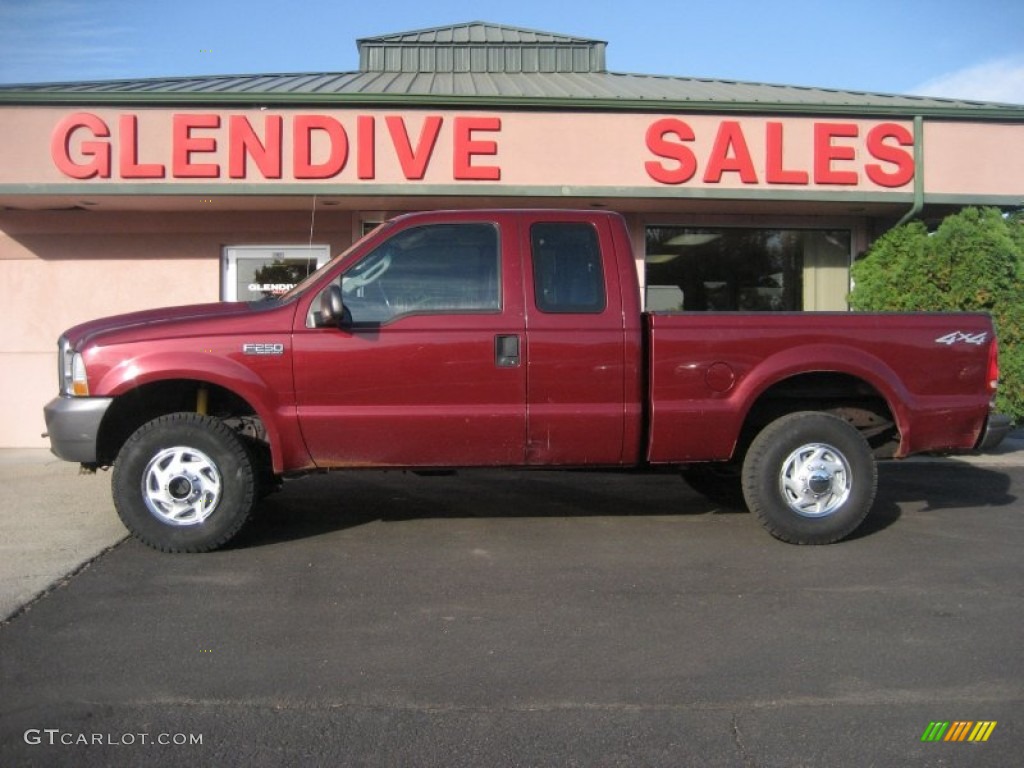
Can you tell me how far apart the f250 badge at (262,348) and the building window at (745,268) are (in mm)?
6161

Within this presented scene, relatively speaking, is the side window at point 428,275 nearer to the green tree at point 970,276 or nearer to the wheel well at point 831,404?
the wheel well at point 831,404

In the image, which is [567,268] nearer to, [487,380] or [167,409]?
[487,380]

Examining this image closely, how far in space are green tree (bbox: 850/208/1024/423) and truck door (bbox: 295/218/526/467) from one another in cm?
595

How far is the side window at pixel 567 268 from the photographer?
5938 mm

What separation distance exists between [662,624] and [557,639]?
57 centimetres

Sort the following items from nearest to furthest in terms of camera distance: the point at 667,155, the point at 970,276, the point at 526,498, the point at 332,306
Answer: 1. the point at 332,306
2. the point at 526,498
3. the point at 970,276
4. the point at 667,155

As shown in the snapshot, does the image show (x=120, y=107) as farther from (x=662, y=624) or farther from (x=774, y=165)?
(x=662, y=624)

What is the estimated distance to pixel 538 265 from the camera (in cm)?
599

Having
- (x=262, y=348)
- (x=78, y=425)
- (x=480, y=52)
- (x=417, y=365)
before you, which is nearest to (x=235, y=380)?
(x=262, y=348)

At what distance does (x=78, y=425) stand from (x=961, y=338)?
18.1 feet

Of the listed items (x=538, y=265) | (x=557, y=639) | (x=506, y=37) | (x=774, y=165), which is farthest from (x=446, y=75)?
(x=557, y=639)

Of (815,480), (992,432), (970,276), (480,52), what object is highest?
(480,52)

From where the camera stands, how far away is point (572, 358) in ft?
19.2

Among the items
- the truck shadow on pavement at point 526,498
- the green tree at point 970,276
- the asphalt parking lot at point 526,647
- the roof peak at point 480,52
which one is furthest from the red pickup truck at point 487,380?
the roof peak at point 480,52
